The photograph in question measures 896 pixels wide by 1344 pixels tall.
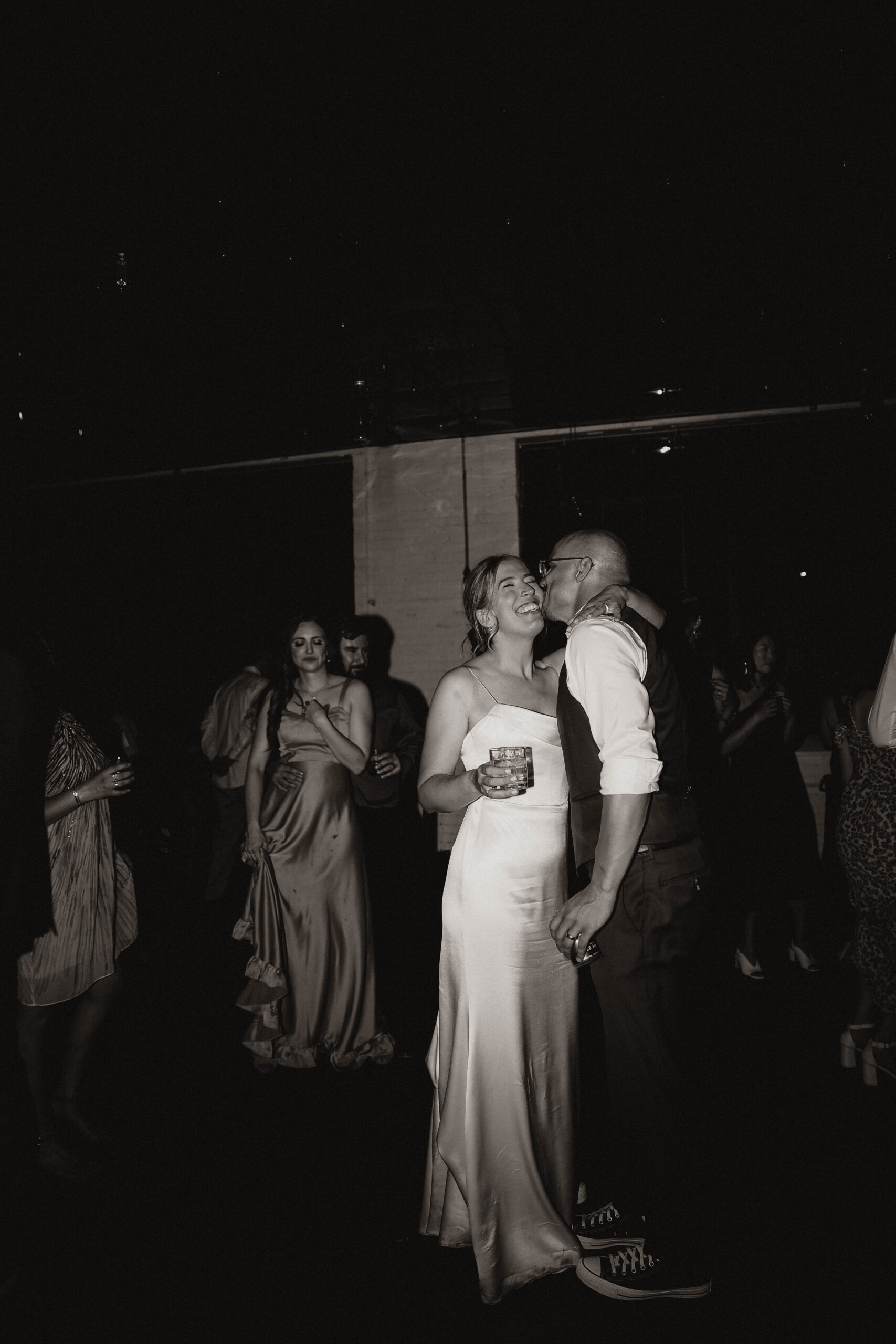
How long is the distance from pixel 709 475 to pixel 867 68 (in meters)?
4.13

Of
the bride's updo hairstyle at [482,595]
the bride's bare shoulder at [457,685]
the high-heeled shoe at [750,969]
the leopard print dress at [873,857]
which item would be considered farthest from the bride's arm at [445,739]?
the high-heeled shoe at [750,969]

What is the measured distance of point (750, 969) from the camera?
4352mm

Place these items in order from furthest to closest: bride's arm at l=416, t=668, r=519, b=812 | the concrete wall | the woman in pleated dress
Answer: the concrete wall
the woman in pleated dress
bride's arm at l=416, t=668, r=519, b=812

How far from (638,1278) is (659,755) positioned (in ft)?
4.36

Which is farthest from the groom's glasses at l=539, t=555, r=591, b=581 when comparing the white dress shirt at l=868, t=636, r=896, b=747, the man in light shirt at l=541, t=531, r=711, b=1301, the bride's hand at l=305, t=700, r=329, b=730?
the bride's hand at l=305, t=700, r=329, b=730

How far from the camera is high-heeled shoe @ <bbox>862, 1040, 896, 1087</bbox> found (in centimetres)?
299

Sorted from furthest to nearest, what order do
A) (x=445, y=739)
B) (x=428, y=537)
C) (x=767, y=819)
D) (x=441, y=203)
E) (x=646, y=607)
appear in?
(x=428, y=537)
(x=767, y=819)
(x=441, y=203)
(x=646, y=607)
(x=445, y=739)

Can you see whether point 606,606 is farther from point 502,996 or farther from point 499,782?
point 502,996

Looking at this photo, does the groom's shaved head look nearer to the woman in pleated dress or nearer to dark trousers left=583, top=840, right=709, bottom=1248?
dark trousers left=583, top=840, right=709, bottom=1248

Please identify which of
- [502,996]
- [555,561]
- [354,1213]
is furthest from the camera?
[354,1213]

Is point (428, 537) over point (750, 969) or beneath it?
over

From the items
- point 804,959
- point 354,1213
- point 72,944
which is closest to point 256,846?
point 72,944

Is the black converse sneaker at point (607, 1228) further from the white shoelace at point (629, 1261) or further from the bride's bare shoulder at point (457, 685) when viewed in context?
the bride's bare shoulder at point (457, 685)

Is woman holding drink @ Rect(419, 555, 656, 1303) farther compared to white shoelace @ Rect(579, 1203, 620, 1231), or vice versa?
white shoelace @ Rect(579, 1203, 620, 1231)
